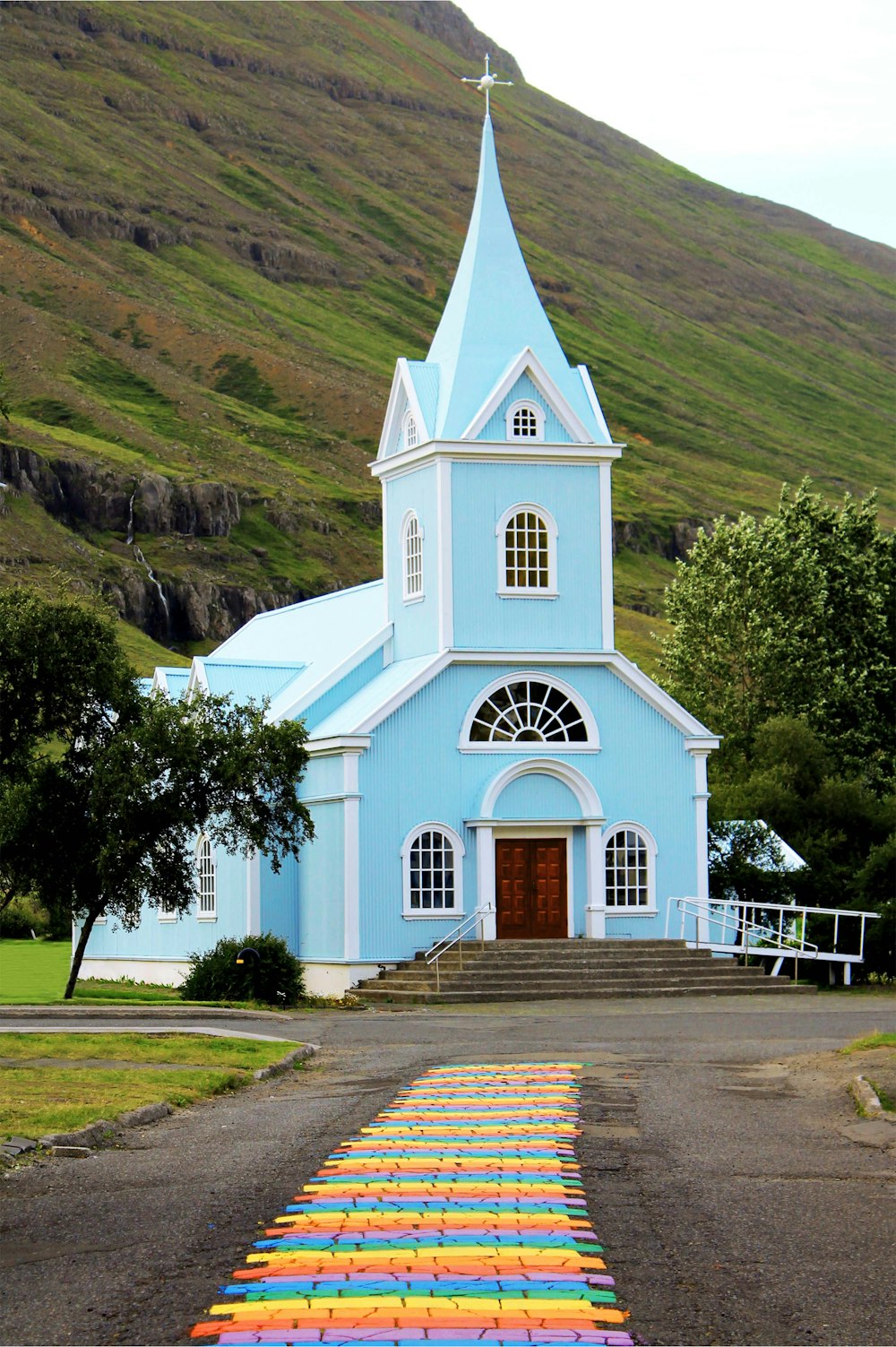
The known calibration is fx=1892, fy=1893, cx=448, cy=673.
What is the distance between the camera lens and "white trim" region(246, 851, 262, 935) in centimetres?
3881

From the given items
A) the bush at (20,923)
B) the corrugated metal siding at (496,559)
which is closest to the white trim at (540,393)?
the corrugated metal siding at (496,559)

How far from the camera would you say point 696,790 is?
1558 inches

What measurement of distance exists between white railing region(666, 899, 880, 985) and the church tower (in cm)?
581

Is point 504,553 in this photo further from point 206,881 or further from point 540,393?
point 206,881

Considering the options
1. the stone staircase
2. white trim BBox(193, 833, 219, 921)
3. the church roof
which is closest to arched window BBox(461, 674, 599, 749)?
the stone staircase

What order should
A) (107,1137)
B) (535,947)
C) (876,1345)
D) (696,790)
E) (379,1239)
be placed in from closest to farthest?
(876,1345)
(379,1239)
(107,1137)
(535,947)
(696,790)

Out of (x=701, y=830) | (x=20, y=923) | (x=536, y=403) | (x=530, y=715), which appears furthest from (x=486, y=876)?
(x=20, y=923)

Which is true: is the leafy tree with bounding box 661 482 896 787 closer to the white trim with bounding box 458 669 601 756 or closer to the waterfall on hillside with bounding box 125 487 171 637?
the white trim with bounding box 458 669 601 756

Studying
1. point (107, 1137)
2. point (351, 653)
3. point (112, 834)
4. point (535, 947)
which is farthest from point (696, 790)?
point (107, 1137)

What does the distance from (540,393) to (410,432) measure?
2.95 meters

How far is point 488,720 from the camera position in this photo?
3838 centimetres

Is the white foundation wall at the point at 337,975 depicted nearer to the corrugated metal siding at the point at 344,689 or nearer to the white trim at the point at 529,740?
the white trim at the point at 529,740

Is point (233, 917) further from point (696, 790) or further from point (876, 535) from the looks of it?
point (876, 535)

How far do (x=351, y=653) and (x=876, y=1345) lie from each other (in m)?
33.2
